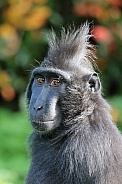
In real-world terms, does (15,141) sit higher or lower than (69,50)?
higher

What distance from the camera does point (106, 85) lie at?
1280 cm

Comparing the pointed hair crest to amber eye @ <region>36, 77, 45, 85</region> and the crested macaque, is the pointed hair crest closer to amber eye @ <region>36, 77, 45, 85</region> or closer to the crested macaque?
the crested macaque

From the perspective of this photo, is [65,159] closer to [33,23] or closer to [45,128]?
[45,128]

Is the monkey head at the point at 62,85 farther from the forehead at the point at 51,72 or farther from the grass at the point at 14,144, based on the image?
the grass at the point at 14,144

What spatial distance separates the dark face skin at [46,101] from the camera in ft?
20.6

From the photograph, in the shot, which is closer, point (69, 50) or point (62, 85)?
point (62, 85)

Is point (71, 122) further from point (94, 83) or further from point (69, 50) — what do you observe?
point (69, 50)

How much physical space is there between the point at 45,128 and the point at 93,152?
1.67 feet

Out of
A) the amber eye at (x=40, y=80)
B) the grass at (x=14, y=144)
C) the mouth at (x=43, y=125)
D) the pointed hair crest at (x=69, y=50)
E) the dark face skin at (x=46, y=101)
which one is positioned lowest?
the mouth at (x=43, y=125)

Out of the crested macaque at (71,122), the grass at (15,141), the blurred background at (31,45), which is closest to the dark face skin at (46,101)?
the crested macaque at (71,122)

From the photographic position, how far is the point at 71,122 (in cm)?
641

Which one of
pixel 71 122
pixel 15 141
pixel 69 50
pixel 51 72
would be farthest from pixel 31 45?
pixel 71 122

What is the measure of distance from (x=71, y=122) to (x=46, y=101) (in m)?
0.32

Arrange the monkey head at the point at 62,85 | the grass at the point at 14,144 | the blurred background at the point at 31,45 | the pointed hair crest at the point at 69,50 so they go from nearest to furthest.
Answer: the monkey head at the point at 62,85 < the pointed hair crest at the point at 69,50 < the grass at the point at 14,144 < the blurred background at the point at 31,45
